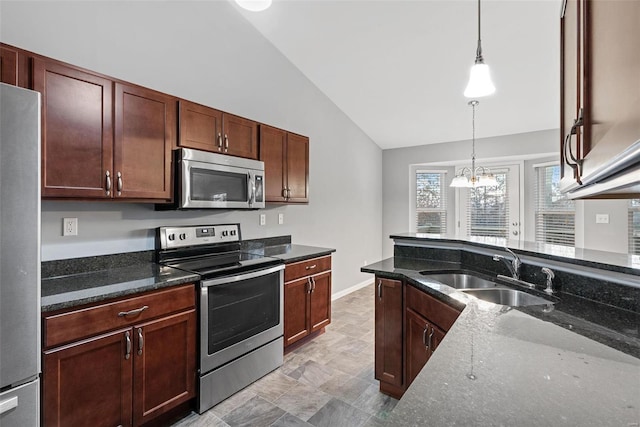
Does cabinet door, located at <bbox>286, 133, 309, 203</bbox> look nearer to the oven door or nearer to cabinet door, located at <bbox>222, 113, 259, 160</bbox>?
cabinet door, located at <bbox>222, 113, 259, 160</bbox>

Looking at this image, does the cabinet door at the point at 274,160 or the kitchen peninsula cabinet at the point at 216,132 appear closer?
the kitchen peninsula cabinet at the point at 216,132

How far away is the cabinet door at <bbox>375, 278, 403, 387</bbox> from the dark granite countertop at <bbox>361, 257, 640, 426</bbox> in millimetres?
837

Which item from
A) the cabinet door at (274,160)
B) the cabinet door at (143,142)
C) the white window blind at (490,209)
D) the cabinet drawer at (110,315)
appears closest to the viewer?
the cabinet drawer at (110,315)

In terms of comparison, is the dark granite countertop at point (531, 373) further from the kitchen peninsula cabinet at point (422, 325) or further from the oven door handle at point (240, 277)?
the oven door handle at point (240, 277)

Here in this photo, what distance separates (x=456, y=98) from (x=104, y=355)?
13.8 feet

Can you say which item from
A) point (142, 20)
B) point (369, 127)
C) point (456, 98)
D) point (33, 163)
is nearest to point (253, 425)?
point (33, 163)

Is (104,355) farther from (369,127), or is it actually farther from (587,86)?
(369,127)

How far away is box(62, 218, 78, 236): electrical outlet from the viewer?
191 cm

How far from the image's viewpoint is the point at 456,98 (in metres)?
3.80

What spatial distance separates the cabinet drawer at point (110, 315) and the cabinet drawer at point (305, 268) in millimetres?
899

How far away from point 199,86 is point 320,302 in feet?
7.65

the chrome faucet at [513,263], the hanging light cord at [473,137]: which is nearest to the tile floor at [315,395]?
the chrome faucet at [513,263]

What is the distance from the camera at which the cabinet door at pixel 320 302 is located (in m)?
2.93

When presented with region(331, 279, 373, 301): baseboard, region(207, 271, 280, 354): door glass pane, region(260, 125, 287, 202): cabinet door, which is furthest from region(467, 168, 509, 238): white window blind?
region(207, 271, 280, 354): door glass pane
